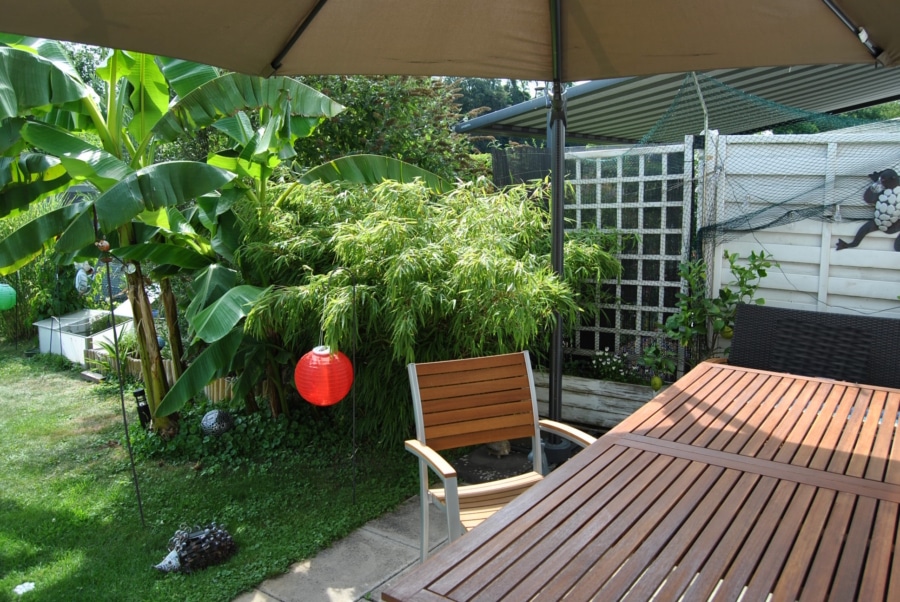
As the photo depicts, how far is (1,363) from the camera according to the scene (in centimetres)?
752

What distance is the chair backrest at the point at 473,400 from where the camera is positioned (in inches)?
103

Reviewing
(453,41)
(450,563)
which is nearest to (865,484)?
(450,563)

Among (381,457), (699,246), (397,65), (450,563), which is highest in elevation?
(397,65)

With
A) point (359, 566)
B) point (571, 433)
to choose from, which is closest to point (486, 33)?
point (571, 433)

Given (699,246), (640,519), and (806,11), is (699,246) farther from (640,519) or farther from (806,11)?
(640,519)

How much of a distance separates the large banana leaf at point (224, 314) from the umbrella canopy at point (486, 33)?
162cm

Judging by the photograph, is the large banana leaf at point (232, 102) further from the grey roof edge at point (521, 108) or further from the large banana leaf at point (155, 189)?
the grey roof edge at point (521, 108)

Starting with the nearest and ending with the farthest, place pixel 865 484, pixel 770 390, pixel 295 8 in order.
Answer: pixel 865 484 < pixel 295 8 < pixel 770 390

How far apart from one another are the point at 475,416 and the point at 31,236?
10.8 ft

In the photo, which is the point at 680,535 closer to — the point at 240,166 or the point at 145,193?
the point at 145,193

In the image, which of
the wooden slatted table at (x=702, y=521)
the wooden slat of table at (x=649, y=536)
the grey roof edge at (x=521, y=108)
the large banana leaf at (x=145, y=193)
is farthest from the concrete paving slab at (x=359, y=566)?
the grey roof edge at (x=521, y=108)

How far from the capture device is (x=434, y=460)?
230 cm

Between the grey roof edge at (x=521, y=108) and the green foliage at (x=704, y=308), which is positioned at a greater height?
the grey roof edge at (x=521, y=108)

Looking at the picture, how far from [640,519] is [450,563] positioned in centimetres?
53
